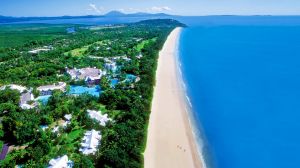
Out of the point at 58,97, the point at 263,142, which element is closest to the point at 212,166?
the point at 263,142

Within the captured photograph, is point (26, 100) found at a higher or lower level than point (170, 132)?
higher

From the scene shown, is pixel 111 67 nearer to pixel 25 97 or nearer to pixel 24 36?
pixel 25 97

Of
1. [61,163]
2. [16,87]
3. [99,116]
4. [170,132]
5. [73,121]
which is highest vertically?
[16,87]

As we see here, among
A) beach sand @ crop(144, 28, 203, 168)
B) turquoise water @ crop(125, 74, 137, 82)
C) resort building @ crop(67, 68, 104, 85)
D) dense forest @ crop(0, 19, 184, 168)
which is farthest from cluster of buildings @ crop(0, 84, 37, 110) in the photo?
beach sand @ crop(144, 28, 203, 168)

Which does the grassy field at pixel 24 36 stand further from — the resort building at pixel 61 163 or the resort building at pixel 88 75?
the resort building at pixel 61 163

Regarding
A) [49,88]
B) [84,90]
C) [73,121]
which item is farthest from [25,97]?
[73,121]

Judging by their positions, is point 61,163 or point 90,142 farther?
point 90,142

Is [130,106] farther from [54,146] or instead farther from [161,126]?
[54,146]
